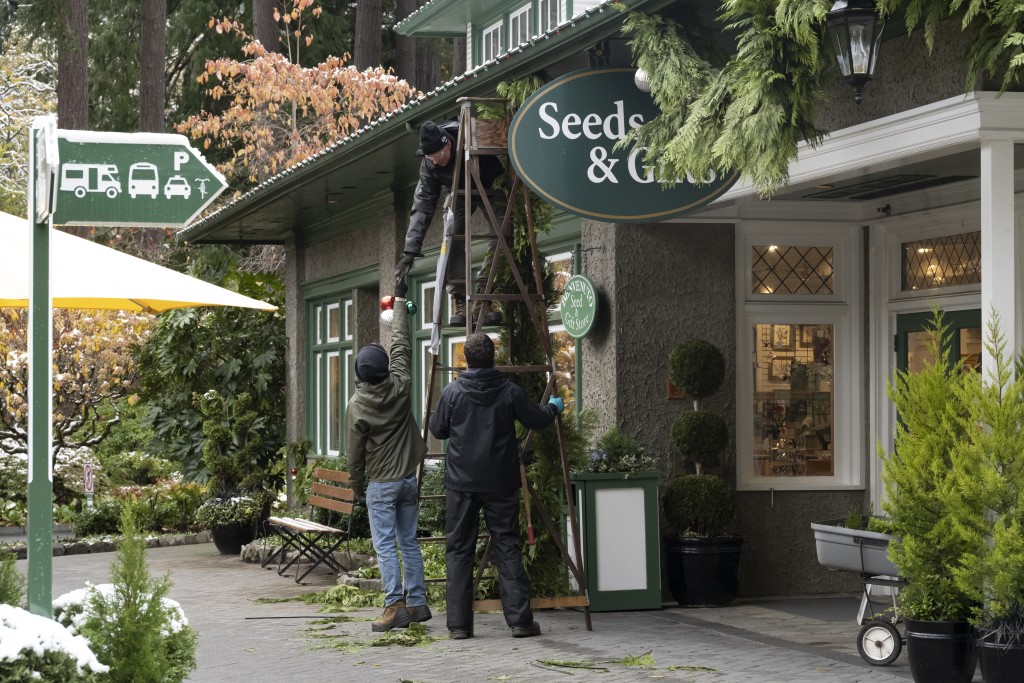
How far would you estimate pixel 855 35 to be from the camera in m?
6.68

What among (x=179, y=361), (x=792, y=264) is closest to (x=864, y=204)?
(x=792, y=264)

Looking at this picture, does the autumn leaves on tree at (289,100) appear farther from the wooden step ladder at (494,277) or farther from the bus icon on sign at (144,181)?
the bus icon on sign at (144,181)

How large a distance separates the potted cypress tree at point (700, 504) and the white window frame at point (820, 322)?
521 mm

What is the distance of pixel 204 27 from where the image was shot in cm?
3028

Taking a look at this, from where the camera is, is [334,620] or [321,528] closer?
[334,620]

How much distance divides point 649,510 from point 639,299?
5.02 feet

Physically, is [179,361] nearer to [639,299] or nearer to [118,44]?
[639,299]

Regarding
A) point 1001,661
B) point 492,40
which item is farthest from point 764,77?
point 492,40

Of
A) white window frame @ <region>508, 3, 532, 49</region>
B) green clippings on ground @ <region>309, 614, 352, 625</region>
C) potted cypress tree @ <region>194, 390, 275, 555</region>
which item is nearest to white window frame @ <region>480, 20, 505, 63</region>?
white window frame @ <region>508, 3, 532, 49</region>

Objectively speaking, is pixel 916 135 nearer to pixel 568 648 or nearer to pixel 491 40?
→ pixel 568 648

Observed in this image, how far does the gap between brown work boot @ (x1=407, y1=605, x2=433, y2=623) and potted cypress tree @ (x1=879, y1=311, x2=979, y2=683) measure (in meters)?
3.46

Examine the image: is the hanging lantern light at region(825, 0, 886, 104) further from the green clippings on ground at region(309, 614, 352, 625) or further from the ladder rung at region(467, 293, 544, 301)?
the green clippings on ground at region(309, 614, 352, 625)

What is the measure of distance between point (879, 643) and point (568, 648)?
181cm

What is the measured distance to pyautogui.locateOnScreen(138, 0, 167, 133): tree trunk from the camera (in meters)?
27.4
